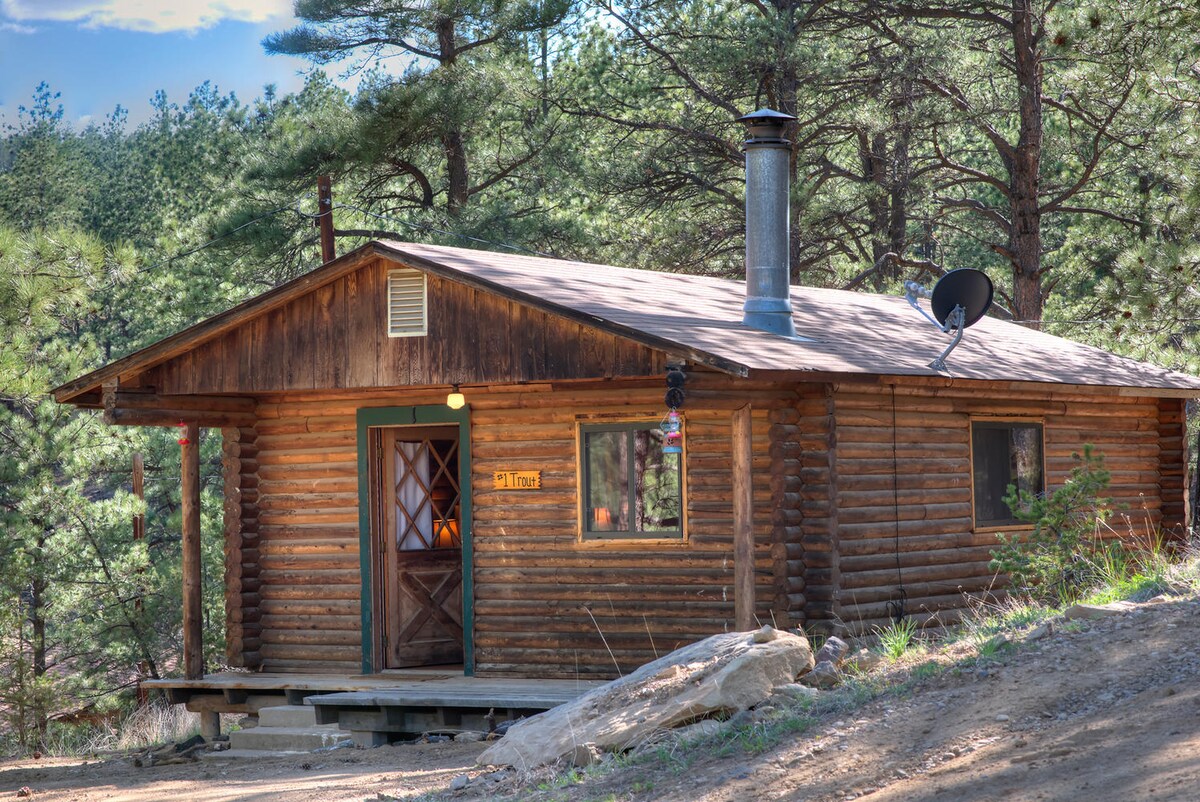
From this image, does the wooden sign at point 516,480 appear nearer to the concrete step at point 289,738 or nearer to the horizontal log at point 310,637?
the horizontal log at point 310,637

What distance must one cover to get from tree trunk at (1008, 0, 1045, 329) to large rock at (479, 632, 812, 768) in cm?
1354

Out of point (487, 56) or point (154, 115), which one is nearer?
point (487, 56)

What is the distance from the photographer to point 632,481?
12953 mm

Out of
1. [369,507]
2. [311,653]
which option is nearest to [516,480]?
[369,507]

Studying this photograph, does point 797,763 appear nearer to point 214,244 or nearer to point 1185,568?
point 1185,568

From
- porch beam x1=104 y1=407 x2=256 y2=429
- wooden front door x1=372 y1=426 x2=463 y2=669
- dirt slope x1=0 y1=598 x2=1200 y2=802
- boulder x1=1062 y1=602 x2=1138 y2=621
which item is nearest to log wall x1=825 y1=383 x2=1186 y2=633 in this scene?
boulder x1=1062 y1=602 x2=1138 y2=621

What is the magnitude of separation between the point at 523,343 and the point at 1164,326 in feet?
31.3

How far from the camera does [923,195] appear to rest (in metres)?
24.1

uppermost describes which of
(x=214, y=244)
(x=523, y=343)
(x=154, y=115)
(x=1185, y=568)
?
(x=154, y=115)

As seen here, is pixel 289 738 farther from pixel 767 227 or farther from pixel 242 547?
pixel 767 227

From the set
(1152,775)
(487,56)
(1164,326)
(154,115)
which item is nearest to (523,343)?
(1152,775)

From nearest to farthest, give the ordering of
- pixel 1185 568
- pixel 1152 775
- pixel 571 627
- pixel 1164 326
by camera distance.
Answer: pixel 1152 775, pixel 1185 568, pixel 571 627, pixel 1164 326

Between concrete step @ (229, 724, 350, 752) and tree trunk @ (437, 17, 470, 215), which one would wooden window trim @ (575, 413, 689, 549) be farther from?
tree trunk @ (437, 17, 470, 215)

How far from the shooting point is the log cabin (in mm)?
12320
